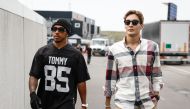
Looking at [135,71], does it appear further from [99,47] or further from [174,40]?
[99,47]

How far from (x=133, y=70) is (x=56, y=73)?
90 centimetres

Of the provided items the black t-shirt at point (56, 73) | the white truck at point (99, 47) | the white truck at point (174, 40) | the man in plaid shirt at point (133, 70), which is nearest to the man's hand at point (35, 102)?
the black t-shirt at point (56, 73)

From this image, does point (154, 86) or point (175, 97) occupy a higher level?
point (154, 86)

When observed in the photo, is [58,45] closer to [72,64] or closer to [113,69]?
[72,64]

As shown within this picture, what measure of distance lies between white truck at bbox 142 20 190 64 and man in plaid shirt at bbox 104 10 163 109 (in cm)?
3099

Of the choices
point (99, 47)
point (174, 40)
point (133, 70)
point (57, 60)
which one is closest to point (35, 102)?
point (57, 60)

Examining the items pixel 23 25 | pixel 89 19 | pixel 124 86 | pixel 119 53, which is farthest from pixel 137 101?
pixel 89 19

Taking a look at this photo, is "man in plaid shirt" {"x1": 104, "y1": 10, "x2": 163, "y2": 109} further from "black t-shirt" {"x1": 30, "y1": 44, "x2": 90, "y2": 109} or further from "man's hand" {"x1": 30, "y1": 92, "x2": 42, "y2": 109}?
"man's hand" {"x1": 30, "y1": 92, "x2": 42, "y2": 109}

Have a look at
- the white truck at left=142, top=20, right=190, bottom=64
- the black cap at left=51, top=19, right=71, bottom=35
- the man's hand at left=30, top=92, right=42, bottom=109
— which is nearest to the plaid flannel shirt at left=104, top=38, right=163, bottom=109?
the black cap at left=51, top=19, right=71, bottom=35

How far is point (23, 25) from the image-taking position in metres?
7.87

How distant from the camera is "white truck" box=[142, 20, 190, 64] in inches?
1405

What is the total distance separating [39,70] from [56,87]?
0.89 ft

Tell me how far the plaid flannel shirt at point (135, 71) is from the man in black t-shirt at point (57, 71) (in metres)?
0.47

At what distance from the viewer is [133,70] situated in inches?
184
